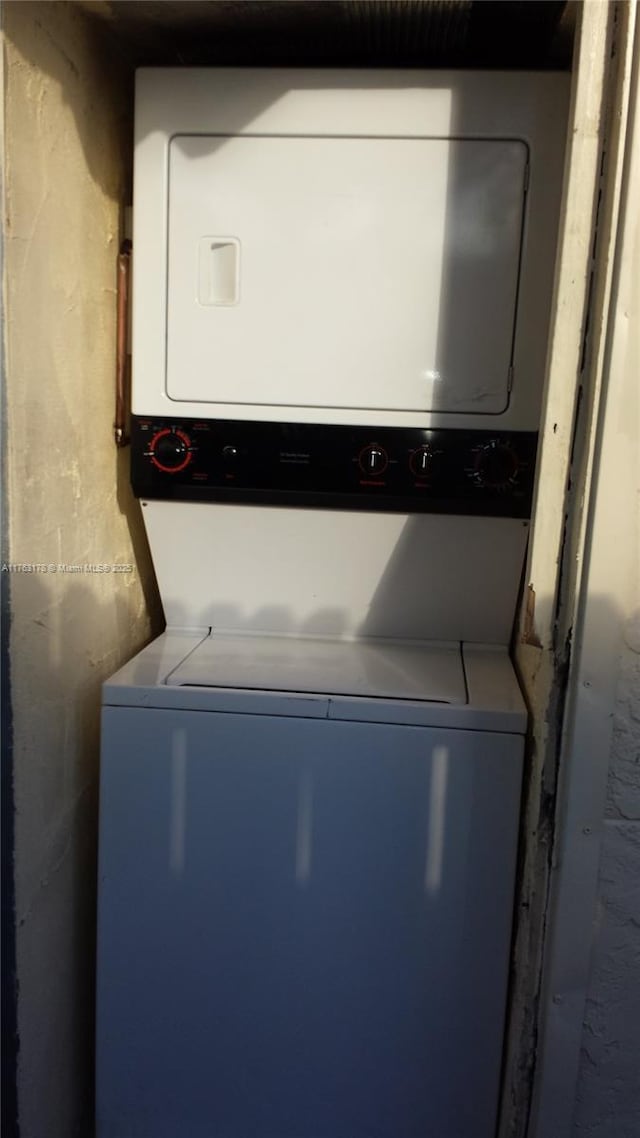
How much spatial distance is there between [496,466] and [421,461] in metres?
0.12

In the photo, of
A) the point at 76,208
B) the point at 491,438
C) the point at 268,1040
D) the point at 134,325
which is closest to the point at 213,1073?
the point at 268,1040

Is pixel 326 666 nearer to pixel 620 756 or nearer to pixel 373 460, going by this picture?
pixel 373 460

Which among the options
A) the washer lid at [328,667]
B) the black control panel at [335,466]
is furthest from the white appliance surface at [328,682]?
the black control panel at [335,466]

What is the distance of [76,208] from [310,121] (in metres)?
0.37

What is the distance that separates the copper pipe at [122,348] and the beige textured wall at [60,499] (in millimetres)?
16

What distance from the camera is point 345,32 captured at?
119 centimetres

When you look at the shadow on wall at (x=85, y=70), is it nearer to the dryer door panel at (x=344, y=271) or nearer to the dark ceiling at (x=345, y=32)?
the dark ceiling at (x=345, y=32)

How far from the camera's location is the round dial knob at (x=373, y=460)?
1269 millimetres

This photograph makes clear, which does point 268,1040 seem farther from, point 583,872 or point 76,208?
point 76,208

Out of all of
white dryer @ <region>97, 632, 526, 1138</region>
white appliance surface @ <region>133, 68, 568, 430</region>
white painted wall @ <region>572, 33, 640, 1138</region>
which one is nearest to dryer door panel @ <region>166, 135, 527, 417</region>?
white appliance surface @ <region>133, 68, 568, 430</region>

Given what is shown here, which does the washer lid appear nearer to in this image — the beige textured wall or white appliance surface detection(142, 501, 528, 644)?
white appliance surface detection(142, 501, 528, 644)

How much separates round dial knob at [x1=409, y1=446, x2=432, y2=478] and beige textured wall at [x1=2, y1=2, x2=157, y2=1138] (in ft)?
1.68

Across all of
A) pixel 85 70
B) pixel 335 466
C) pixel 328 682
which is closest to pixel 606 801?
pixel 328 682

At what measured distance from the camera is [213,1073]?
3.96 feet
